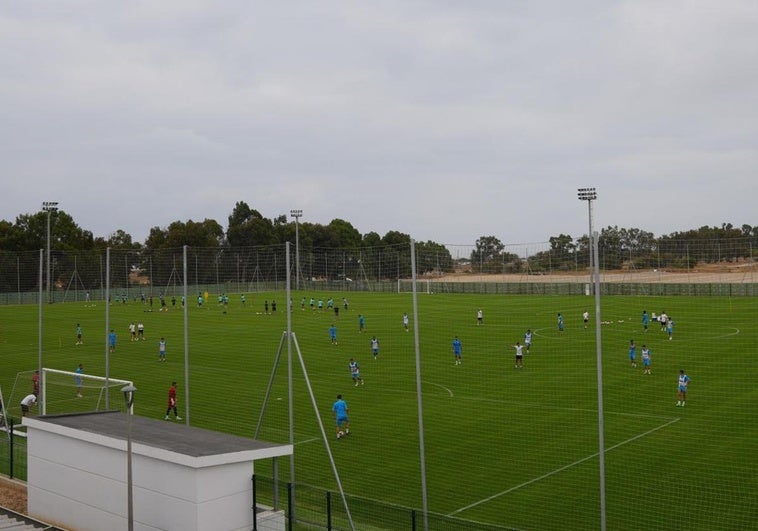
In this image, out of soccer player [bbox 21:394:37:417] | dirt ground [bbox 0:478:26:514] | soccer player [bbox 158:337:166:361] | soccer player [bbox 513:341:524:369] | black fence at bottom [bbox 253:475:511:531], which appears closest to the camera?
black fence at bottom [bbox 253:475:511:531]

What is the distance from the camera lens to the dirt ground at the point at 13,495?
15.9 meters

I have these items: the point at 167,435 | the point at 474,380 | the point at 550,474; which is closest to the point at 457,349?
the point at 474,380

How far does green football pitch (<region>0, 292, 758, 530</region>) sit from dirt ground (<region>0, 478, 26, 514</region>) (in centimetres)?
615

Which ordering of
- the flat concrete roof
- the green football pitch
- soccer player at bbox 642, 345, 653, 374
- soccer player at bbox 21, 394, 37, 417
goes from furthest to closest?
soccer player at bbox 642, 345, 653, 374
soccer player at bbox 21, 394, 37, 417
the green football pitch
the flat concrete roof

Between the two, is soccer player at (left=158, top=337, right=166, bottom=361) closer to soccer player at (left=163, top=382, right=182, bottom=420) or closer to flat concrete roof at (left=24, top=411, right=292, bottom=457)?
soccer player at (left=163, top=382, right=182, bottom=420)

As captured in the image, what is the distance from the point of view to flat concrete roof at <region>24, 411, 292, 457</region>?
12484mm

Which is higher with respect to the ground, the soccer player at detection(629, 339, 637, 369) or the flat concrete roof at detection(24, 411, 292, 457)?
the flat concrete roof at detection(24, 411, 292, 457)

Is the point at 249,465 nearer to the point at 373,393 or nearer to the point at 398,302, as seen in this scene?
the point at 373,393

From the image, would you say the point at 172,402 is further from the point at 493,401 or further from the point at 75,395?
the point at 493,401

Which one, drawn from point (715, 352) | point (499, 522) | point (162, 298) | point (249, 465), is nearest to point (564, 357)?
point (715, 352)

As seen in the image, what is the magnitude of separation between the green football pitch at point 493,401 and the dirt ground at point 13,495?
6.15 metres

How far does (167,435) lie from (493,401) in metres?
15.8

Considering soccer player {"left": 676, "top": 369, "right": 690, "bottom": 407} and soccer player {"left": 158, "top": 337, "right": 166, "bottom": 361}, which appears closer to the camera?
soccer player {"left": 676, "top": 369, "right": 690, "bottom": 407}

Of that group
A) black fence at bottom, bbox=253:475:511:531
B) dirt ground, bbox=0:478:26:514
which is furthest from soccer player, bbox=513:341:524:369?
dirt ground, bbox=0:478:26:514
